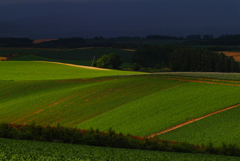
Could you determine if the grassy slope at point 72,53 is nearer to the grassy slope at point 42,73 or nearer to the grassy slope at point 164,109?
the grassy slope at point 42,73

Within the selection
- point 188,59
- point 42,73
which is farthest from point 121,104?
point 188,59

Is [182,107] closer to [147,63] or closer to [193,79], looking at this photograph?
[193,79]

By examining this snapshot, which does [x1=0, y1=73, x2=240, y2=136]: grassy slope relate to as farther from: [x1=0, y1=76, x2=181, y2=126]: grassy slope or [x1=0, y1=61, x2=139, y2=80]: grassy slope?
[x1=0, y1=61, x2=139, y2=80]: grassy slope

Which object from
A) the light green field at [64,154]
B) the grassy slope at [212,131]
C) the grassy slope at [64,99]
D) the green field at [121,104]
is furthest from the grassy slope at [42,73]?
the light green field at [64,154]

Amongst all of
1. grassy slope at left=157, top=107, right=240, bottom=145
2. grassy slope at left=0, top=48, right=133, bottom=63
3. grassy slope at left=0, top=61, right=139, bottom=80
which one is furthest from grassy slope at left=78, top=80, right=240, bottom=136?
grassy slope at left=0, top=48, right=133, bottom=63

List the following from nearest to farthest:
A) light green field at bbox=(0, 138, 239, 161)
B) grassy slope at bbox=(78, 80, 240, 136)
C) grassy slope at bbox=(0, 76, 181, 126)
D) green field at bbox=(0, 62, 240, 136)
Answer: light green field at bbox=(0, 138, 239, 161) → grassy slope at bbox=(78, 80, 240, 136) → green field at bbox=(0, 62, 240, 136) → grassy slope at bbox=(0, 76, 181, 126)

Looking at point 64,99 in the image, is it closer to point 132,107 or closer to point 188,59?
point 132,107

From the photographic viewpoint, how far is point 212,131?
15.9m

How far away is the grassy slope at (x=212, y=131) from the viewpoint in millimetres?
14659

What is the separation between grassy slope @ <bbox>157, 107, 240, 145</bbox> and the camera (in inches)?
577

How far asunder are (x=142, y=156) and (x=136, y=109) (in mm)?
13010

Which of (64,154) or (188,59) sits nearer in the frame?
(64,154)

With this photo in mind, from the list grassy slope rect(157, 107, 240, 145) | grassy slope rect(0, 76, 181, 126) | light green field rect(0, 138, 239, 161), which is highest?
light green field rect(0, 138, 239, 161)

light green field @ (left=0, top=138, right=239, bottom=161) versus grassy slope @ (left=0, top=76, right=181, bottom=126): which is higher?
light green field @ (left=0, top=138, right=239, bottom=161)
